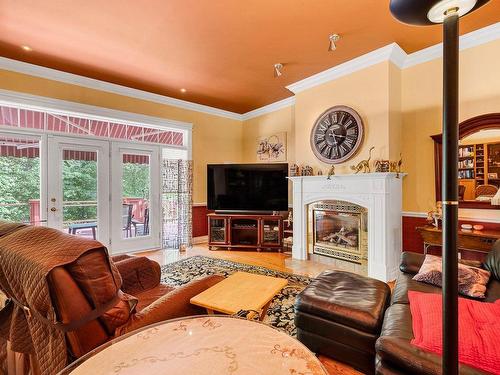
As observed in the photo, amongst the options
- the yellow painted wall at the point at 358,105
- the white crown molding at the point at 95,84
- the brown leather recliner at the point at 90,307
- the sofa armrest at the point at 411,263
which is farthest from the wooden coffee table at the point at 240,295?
the white crown molding at the point at 95,84

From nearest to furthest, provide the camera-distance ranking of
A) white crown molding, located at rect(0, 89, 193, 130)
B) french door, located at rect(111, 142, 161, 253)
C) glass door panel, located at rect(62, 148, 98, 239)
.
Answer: white crown molding, located at rect(0, 89, 193, 130)
glass door panel, located at rect(62, 148, 98, 239)
french door, located at rect(111, 142, 161, 253)

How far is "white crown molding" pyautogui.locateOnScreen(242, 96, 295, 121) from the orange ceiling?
93 cm

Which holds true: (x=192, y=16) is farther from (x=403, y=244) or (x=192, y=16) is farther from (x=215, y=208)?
(x=403, y=244)

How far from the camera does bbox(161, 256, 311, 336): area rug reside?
2.37m

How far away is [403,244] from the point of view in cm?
358

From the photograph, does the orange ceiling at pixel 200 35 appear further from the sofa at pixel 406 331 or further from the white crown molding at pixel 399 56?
the sofa at pixel 406 331

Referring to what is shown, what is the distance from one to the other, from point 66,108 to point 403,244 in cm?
517

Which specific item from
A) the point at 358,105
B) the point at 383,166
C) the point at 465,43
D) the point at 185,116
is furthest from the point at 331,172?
the point at 185,116

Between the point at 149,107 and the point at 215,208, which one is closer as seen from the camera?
the point at 149,107

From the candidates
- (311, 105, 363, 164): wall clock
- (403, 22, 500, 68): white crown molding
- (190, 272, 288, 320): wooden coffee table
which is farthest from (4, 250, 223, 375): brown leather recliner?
(403, 22, 500, 68): white crown molding

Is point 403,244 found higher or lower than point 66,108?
lower

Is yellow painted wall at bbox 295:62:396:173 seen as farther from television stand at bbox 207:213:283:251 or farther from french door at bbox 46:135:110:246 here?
french door at bbox 46:135:110:246

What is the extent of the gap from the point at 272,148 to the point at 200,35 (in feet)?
9.39

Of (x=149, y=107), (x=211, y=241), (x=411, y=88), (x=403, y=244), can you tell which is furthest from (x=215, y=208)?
(x=411, y=88)
